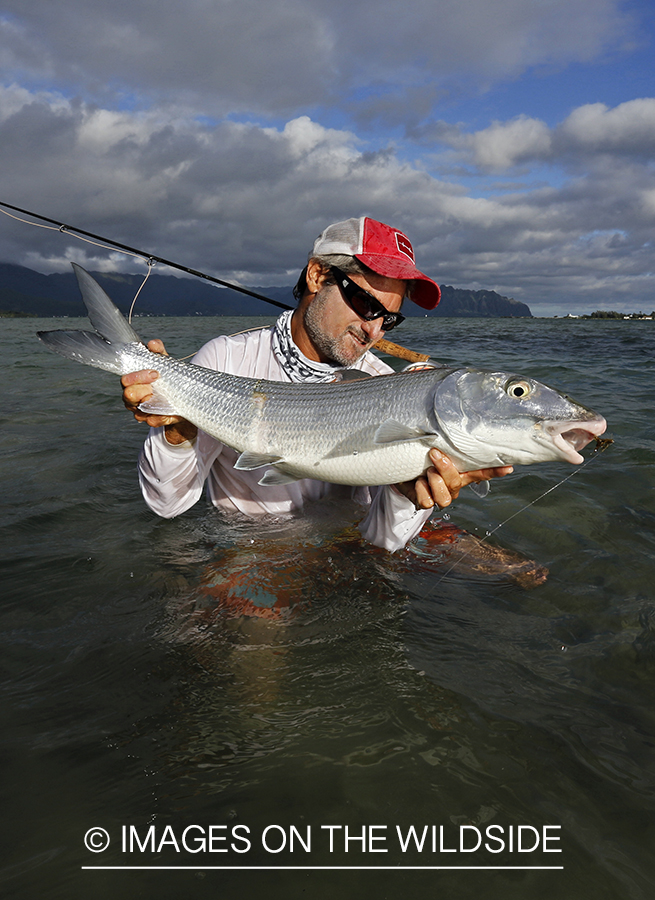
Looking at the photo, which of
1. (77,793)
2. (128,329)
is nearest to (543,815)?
(77,793)

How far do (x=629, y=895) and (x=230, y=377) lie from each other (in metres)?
3.40

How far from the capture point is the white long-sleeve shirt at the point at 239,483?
4137 mm

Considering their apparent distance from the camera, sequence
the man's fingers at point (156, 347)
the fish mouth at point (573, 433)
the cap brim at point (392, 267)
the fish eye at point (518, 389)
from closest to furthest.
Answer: the fish mouth at point (573, 433)
the fish eye at point (518, 389)
the man's fingers at point (156, 347)
the cap brim at point (392, 267)

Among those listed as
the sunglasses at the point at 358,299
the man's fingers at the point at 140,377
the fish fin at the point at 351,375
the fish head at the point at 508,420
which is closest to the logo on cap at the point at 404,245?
the sunglasses at the point at 358,299

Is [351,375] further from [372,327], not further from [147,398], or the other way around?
[147,398]

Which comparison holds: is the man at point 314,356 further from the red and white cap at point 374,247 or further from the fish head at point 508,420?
the fish head at point 508,420

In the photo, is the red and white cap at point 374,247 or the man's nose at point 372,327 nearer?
the red and white cap at point 374,247

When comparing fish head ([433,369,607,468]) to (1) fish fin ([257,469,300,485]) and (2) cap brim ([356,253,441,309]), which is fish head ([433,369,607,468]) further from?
(2) cap brim ([356,253,441,309])

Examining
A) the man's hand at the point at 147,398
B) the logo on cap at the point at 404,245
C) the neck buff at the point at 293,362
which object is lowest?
the man's hand at the point at 147,398

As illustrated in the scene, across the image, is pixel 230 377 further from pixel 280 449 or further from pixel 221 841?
pixel 221 841

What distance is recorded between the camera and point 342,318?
443 cm

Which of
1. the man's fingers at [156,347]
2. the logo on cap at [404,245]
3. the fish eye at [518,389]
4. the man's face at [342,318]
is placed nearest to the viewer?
the fish eye at [518,389]
